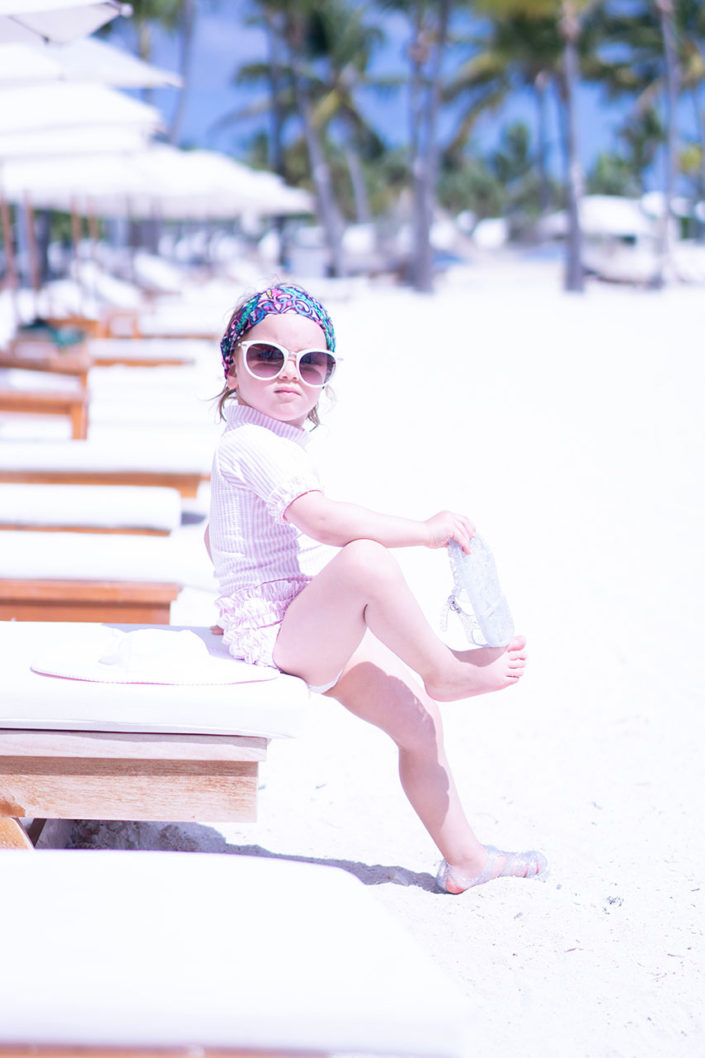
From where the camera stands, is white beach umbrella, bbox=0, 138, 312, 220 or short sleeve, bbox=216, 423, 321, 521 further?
white beach umbrella, bbox=0, 138, 312, 220

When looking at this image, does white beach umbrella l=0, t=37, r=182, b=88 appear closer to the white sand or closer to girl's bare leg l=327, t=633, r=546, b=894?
the white sand

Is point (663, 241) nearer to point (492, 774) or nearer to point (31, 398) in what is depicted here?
point (31, 398)

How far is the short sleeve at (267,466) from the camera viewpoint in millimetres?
2400

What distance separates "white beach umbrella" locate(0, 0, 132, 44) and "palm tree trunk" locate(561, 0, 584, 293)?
25.1 m

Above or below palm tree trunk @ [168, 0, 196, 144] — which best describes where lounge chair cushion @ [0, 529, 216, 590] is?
below

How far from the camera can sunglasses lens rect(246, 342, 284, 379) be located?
2.49 meters

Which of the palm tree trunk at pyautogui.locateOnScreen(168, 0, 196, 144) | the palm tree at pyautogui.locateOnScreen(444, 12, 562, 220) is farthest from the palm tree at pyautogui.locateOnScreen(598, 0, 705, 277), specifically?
the palm tree trunk at pyautogui.locateOnScreen(168, 0, 196, 144)

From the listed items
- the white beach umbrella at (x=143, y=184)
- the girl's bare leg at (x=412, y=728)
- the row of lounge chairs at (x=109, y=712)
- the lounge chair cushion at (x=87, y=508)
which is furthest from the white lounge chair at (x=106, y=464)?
the white beach umbrella at (x=143, y=184)

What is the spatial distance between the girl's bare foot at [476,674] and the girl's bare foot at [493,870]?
47 centimetres

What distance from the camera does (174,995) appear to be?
1.39m

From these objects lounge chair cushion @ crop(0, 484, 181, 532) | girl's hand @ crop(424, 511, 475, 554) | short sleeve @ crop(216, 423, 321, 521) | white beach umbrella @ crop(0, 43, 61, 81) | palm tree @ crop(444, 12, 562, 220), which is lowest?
lounge chair cushion @ crop(0, 484, 181, 532)

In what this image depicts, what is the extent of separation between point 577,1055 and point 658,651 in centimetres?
241

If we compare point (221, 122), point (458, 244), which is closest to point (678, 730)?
point (221, 122)

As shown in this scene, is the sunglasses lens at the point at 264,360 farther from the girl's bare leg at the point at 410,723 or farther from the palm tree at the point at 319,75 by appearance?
the palm tree at the point at 319,75
